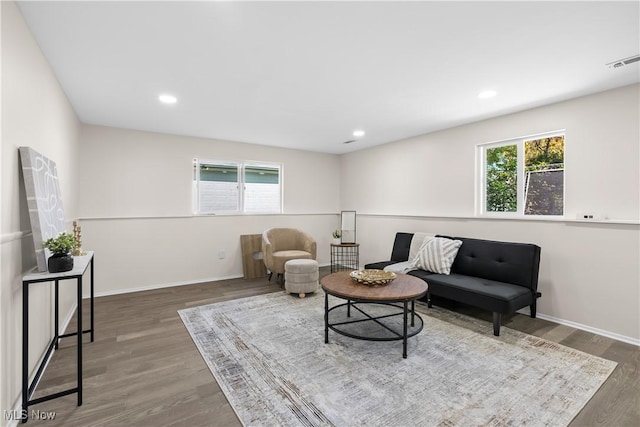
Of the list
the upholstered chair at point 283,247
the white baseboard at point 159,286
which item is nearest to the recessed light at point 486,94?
the upholstered chair at point 283,247

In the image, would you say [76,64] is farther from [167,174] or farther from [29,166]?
[167,174]

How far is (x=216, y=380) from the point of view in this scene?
2098 mm

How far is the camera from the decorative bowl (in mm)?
2697

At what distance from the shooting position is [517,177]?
363 centimetres

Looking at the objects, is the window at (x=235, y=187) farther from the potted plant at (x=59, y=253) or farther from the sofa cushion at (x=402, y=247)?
the potted plant at (x=59, y=253)

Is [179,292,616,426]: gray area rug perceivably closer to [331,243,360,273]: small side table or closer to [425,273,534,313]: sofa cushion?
[425,273,534,313]: sofa cushion

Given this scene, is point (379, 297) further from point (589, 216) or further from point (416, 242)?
point (589, 216)

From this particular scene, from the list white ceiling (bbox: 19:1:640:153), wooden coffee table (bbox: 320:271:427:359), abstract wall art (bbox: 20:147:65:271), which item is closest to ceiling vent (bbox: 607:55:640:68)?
white ceiling (bbox: 19:1:640:153)

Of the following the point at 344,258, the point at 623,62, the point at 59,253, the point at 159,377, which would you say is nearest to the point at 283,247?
the point at 344,258

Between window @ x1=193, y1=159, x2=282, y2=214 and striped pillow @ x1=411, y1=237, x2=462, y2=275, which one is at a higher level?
window @ x1=193, y1=159, x2=282, y2=214

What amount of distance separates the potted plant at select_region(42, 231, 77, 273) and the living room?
0.16m

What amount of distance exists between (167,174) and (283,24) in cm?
350

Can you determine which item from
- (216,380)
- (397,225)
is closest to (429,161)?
(397,225)

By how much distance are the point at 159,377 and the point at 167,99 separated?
2.65 m
